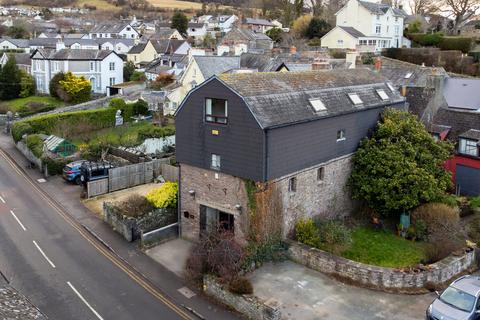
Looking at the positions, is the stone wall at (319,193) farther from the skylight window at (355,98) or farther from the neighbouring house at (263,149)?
the skylight window at (355,98)

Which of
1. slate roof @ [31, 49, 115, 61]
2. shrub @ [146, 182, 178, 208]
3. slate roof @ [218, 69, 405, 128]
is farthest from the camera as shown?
slate roof @ [31, 49, 115, 61]

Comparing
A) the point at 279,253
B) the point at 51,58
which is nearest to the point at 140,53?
the point at 51,58

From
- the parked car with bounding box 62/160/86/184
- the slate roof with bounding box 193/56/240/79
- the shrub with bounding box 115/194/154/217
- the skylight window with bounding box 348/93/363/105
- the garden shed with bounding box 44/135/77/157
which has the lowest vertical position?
the shrub with bounding box 115/194/154/217

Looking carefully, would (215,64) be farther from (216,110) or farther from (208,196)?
(208,196)

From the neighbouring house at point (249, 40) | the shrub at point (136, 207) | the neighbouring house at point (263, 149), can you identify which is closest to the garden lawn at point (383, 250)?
the neighbouring house at point (263, 149)

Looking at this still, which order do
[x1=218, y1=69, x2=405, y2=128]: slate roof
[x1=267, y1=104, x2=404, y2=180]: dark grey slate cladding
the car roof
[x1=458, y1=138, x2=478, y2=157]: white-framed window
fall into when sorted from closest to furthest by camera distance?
the car roof < [x1=267, y1=104, x2=404, y2=180]: dark grey slate cladding < [x1=218, y1=69, x2=405, y2=128]: slate roof < [x1=458, y1=138, x2=478, y2=157]: white-framed window

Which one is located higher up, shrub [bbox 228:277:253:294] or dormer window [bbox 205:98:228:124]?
dormer window [bbox 205:98:228:124]

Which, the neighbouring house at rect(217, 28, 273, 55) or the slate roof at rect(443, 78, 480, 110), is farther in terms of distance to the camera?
the neighbouring house at rect(217, 28, 273, 55)

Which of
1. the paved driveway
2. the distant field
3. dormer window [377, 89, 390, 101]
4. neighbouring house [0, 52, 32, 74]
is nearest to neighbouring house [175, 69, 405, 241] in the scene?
the paved driveway

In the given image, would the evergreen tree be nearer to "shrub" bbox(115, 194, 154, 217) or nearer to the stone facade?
"shrub" bbox(115, 194, 154, 217)
